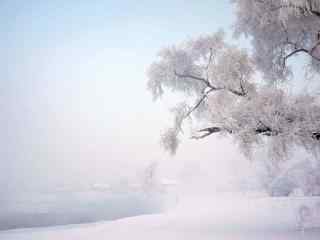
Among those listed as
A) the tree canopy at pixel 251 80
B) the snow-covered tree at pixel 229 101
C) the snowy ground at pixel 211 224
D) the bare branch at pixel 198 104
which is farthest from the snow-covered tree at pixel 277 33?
the snowy ground at pixel 211 224

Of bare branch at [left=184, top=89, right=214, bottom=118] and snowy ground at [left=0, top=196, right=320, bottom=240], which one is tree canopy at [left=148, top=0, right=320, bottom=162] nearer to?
bare branch at [left=184, top=89, right=214, bottom=118]

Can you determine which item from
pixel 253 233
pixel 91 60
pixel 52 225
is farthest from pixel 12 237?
pixel 253 233

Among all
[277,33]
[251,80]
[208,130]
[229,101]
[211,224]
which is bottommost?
[211,224]

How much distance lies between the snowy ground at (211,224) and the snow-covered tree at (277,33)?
126 centimetres

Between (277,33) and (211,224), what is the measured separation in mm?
1921

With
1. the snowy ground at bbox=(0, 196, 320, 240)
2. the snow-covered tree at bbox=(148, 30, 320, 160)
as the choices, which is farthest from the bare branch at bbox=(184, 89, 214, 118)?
the snowy ground at bbox=(0, 196, 320, 240)

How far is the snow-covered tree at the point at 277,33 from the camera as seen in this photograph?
2562 mm

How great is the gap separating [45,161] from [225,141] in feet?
5.84

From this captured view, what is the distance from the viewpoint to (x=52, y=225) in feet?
8.56

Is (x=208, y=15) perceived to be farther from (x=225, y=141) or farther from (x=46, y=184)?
(x=46, y=184)

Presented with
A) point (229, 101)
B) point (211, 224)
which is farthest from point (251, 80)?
point (211, 224)

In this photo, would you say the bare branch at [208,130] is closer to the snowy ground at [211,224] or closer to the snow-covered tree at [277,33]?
the snowy ground at [211,224]

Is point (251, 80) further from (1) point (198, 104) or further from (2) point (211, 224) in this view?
(2) point (211, 224)

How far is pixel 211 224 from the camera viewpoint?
2.56m
